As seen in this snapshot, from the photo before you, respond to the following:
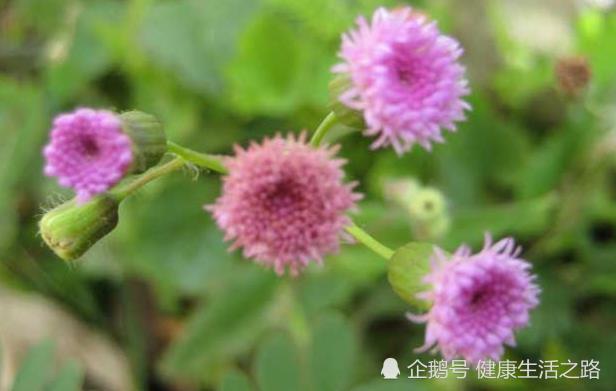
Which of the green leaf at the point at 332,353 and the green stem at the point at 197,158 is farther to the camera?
the green leaf at the point at 332,353

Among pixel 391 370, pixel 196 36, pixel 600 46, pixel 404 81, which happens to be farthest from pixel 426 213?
pixel 196 36

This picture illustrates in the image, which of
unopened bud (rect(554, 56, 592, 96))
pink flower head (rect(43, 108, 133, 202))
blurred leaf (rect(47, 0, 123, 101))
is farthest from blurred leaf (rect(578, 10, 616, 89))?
pink flower head (rect(43, 108, 133, 202))

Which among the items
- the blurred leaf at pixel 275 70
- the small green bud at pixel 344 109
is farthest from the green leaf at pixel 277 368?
the blurred leaf at pixel 275 70

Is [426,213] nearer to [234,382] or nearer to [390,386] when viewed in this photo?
[390,386]

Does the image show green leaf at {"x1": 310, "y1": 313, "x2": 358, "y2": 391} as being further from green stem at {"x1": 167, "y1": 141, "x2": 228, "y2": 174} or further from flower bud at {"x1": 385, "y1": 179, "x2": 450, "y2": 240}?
green stem at {"x1": 167, "y1": 141, "x2": 228, "y2": 174}

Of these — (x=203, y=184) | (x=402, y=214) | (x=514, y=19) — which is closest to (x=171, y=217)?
(x=203, y=184)

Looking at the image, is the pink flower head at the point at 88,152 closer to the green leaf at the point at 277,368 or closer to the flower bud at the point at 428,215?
the green leaf at the point at 277,368
